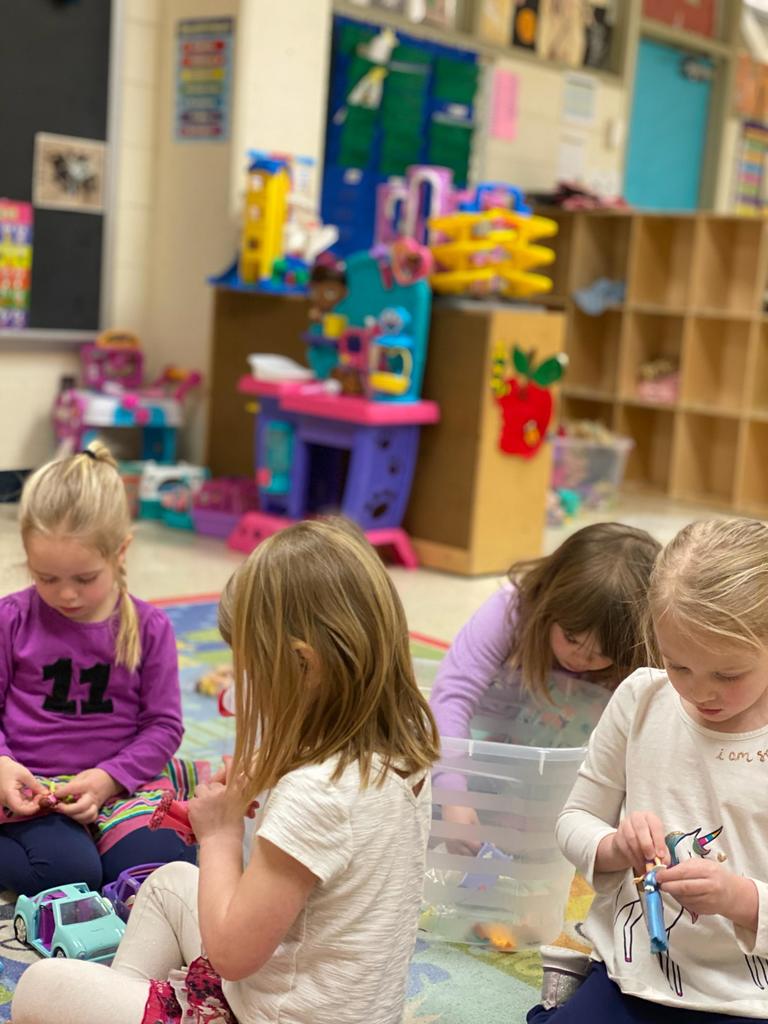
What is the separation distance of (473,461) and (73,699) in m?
2.24

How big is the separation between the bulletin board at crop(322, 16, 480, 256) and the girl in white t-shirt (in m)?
4.41

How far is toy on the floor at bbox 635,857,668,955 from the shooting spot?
1146 mm

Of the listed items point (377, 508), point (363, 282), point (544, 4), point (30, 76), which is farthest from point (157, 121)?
point (544, 4)

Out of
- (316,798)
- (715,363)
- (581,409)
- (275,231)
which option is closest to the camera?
(316,798)

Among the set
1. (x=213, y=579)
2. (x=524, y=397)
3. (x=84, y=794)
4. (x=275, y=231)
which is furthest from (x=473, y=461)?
(x=84, y=794)

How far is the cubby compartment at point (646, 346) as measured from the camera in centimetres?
595

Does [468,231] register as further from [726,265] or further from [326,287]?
[726,265]

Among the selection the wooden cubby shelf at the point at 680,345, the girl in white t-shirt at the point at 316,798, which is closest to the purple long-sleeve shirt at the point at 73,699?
the girl in white t-shirt at the point at 316,798

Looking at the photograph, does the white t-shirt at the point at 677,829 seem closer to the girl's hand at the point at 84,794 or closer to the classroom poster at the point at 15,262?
the girl's hand at the point at 84,794

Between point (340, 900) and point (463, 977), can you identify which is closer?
point (340, 900)

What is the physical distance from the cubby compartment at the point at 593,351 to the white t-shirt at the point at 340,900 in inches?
199

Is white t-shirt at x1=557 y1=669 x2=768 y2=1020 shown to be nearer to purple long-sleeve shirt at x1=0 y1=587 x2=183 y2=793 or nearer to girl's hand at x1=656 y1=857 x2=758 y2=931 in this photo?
girl's hand at x1=656 y1=857 x2=758 y2=931

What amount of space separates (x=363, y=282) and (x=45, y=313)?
1.20 meters

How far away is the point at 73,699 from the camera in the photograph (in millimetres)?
1823
